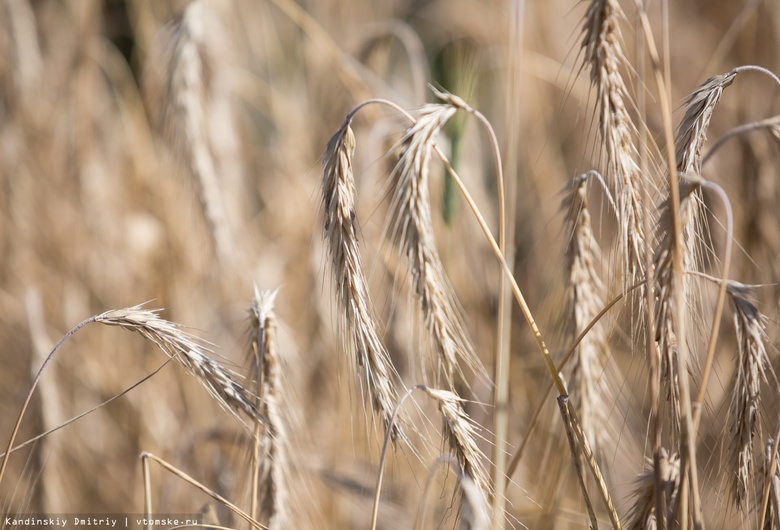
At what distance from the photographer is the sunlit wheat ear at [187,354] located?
2.09ft

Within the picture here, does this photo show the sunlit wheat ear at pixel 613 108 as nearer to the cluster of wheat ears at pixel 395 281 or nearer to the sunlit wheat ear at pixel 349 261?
the cluster of wheat ears at pixel 395 281

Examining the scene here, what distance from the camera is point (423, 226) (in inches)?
24.2

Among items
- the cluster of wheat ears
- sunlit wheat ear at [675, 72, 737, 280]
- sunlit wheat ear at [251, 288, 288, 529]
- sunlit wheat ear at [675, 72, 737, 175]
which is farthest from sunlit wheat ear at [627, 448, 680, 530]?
sunlit wheat ear at [251, 288, 288, 529]

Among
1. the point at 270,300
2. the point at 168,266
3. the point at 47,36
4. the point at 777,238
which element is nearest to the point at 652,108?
the point at 777,238

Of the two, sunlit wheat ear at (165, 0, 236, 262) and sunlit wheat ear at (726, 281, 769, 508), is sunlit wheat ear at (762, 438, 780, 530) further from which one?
sunlit wheat ear at (165, 0, 236, 262)

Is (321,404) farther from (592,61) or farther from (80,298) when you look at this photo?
(592,61)

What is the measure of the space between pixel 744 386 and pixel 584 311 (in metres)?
0.21

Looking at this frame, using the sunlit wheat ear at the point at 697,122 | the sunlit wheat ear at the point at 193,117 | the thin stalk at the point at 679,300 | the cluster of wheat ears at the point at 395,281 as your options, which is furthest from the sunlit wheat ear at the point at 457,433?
the sunlit wheat ear at the point at 193,117

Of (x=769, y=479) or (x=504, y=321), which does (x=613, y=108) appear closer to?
(x=504, y=321)

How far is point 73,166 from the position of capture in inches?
70.0

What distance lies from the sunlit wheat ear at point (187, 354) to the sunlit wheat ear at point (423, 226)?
21 cm

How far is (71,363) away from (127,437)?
0.80 ft

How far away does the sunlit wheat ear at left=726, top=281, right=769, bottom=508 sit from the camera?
1.97 feet

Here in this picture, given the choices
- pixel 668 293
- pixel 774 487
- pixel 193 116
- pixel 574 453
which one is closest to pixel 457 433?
pixel 574 453
